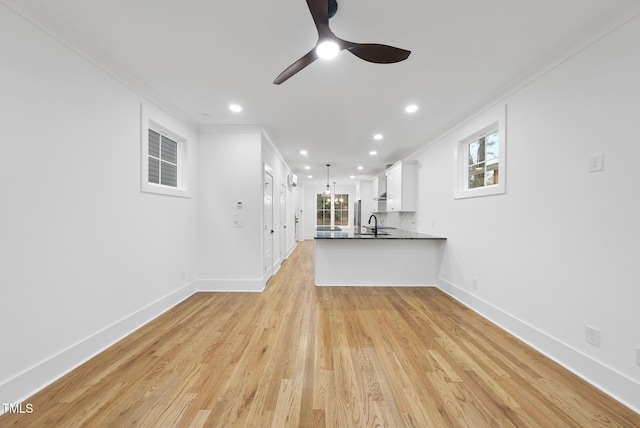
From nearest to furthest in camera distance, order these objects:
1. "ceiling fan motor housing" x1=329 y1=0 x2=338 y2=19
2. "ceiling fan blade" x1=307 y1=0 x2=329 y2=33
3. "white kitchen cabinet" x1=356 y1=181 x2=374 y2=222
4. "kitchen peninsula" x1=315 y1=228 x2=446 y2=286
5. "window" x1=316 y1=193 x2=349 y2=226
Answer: "ceiling fan blade" x1=307 y1=0 x2=329 y2=33
"ceiling fan motor housing" x1=329 y1=0 x2=338 y2=19
"kitchen peninsula" x1=315 y1=228 x2=446 y2=286
"white kitchen cabinet" x1=356 y1=181 x2=374 y2=222
"window" x1=316 y1=193 x2=349 y2=226

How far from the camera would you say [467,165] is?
133 inches

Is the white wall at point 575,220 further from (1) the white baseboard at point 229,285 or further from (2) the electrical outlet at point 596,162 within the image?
(1) the white baseboard at point 229,285

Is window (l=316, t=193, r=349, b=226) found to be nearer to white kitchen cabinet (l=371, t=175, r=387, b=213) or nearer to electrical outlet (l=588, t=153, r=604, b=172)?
white kitchen cabinet (l=371, t=175, r=387, b=213)

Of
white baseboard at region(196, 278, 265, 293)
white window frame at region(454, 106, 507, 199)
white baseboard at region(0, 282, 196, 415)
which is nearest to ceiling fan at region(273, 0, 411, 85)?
white window frame at region(454, 106, 507, 199)

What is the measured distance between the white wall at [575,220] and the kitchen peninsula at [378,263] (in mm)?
1188

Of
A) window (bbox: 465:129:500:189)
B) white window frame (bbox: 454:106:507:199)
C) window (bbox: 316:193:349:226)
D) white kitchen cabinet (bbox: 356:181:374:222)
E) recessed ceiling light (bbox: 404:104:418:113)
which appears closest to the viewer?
white window frame (bbox: 454:106:507:199)

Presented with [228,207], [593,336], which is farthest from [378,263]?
[228,207]

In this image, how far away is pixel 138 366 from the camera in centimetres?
188

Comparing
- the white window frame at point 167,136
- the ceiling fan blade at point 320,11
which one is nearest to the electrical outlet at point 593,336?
the ceiling fan blade at point 320,11

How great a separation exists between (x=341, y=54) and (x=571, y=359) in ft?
10.0

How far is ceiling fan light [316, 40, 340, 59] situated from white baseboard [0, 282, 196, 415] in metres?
2.83

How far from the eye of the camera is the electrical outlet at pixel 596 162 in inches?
66.0

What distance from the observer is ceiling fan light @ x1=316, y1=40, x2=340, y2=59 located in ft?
5.01

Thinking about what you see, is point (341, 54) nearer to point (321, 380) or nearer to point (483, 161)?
point (483, 161)
